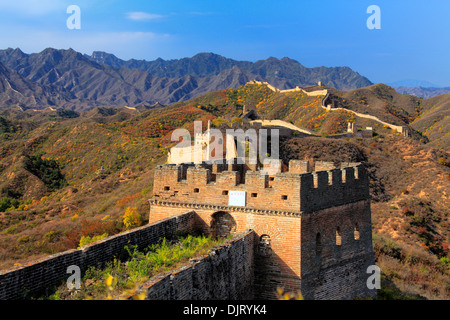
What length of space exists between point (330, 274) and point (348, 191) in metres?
2.63

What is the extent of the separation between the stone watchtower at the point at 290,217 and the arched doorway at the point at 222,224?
0.03m

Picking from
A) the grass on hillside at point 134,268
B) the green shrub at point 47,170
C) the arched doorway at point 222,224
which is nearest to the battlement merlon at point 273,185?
the arched doorway at point 222,224

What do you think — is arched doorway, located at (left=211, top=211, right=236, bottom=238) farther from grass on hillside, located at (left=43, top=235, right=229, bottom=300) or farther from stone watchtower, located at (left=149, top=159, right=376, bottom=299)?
grass on hillside, located at (left=43, top=235, right=229, bottom=300)

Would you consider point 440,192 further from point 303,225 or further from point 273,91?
point 273,91

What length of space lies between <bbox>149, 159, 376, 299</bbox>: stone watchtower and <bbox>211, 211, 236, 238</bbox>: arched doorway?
3 centimetres

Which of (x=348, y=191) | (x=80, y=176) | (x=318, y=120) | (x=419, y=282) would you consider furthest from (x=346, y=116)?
(x=348, y=191)

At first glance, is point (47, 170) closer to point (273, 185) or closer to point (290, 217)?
point (273, 185)

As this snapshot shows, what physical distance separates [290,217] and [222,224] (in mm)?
2197

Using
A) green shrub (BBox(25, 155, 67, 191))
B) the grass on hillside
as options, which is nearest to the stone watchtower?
the grass on hillside

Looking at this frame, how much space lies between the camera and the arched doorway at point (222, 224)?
1246 centimetres

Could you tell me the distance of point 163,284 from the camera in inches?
287

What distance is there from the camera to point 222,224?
41.5 ft

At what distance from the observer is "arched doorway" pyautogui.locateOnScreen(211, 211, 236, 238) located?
12.5 m

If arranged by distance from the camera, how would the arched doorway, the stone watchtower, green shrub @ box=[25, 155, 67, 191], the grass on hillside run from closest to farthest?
the grass on hillside → the stone watchtower → the arched doorway → green shrub @ box=[25, 155, 67, 191]
